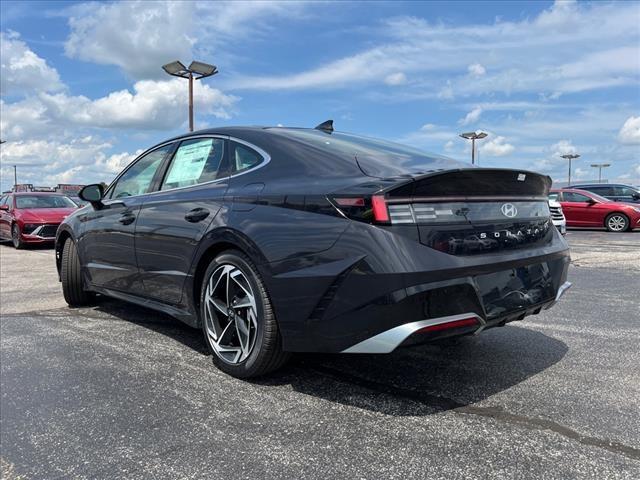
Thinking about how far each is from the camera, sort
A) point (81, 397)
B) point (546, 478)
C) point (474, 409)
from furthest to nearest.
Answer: point (81, 397), point (474, 409), point (546, 478)

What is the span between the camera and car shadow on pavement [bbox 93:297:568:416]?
2.89m

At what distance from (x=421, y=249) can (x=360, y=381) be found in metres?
1.03

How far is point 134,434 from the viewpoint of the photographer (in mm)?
2564

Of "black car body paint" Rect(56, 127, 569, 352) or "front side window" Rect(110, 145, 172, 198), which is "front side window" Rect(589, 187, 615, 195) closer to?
"black car body paint" Rect(56, 127, 569, 352)

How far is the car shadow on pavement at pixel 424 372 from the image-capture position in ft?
9.48

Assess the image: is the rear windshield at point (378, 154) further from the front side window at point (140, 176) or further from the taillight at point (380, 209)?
the front side window at point (140, 176)

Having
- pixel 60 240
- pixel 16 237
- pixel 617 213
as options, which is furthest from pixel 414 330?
pixel 617 213

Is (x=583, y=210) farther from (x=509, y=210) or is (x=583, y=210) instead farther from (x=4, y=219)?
(x=4, y=219)

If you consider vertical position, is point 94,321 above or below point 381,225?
below

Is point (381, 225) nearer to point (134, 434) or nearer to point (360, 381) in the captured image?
point (360, 381)

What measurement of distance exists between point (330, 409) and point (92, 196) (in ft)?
Answer: 10.7

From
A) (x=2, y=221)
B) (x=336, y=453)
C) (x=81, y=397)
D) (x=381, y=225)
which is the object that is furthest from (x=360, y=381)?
(x=2, y=221)

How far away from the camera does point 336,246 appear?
2.62 metres

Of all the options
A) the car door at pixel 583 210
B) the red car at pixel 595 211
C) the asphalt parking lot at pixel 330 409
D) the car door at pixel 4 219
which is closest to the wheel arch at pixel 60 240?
the asphalt parking lot at pixel 330 409
